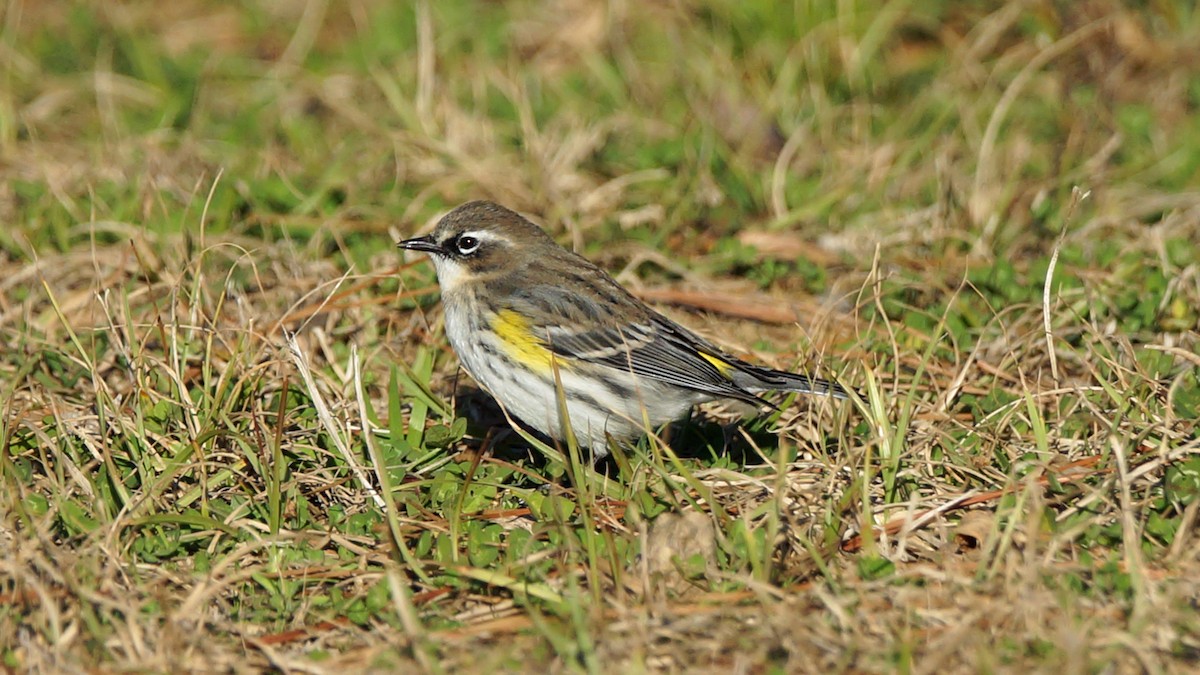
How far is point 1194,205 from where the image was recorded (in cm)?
703

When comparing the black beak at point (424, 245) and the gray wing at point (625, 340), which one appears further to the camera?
the black beak at point (424, 245)

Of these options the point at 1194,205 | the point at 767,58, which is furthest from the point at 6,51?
the point at 1194,205

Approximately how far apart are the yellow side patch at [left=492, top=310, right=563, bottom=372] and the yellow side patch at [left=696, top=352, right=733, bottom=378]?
0.58 meters

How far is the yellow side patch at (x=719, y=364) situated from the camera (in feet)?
17.0

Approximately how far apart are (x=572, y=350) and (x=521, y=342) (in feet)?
0.67

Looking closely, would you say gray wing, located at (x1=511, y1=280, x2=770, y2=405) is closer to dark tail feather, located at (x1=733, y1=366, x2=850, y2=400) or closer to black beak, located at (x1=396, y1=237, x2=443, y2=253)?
dark tail feather, located at (x1=733, y1=366, x2=850, y2=400)

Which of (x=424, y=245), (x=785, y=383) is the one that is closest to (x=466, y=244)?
(x=424, y=245)

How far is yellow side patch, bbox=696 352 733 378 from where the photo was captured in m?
5.19

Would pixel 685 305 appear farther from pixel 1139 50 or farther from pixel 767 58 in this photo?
pixel 1139 50

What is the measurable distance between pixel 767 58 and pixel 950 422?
3956 millimetres

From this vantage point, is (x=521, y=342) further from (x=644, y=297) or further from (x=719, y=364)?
(x=644, y=297)

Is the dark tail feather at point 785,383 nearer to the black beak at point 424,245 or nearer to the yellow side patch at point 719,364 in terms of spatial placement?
the yellow side patch at point 719,364

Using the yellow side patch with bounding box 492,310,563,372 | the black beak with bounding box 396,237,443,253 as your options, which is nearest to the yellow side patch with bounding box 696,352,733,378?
the yellow side patch with bounding box 492,310,563,372

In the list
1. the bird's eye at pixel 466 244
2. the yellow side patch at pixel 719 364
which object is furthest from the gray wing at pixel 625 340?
the bird's eye at pixel 466 244
